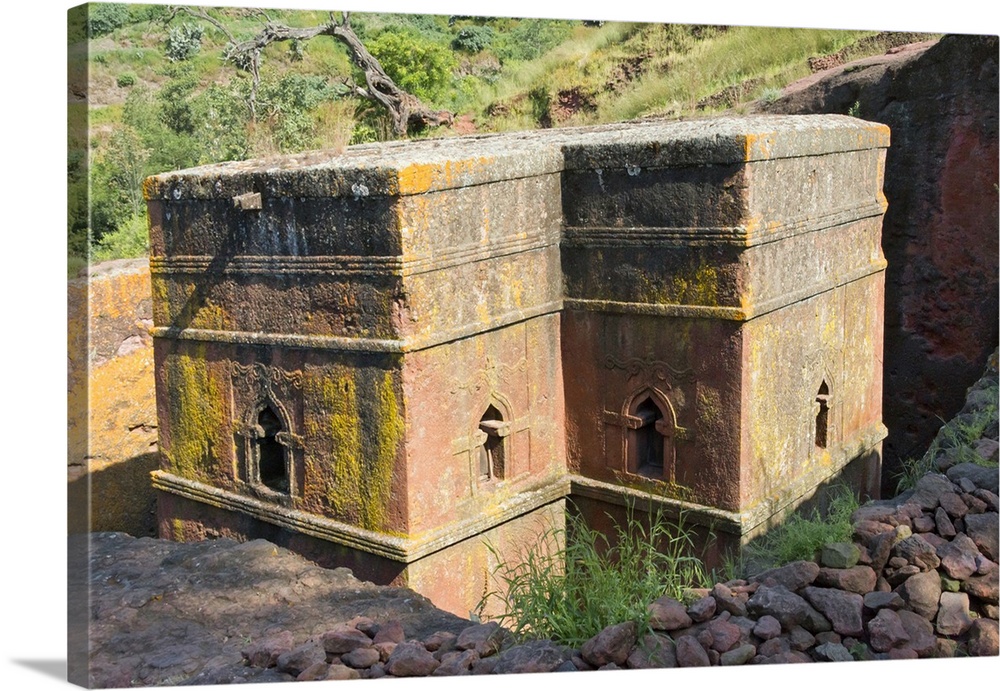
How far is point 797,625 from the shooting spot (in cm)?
538

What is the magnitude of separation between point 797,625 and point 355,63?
1208cm

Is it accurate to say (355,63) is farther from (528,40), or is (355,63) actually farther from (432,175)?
(432,175)

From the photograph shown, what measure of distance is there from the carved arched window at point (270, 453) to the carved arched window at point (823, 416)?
3.45 meters

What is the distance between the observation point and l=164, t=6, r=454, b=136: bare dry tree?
49.4ft

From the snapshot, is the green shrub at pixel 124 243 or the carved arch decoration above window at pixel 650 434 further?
the green shrub at pixel 124 243

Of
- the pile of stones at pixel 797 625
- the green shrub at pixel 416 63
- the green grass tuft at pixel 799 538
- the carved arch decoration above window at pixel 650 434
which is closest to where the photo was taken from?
the pile of stones at pixel 797 625

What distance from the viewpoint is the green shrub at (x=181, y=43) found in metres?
16.6

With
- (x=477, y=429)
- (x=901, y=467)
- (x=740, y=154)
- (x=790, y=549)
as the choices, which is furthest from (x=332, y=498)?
(x=901, y=467)

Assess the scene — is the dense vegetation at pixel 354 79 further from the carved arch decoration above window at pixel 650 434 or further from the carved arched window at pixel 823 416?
the carved arch decoration above window at pixel 650 434

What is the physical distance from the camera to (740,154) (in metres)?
6.33

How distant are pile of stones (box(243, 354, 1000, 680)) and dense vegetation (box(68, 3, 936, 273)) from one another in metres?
7.73

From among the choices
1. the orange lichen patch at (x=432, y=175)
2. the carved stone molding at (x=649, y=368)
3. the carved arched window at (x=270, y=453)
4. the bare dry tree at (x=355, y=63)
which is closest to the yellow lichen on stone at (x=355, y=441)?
the carved arched window at (x=270, y=453)

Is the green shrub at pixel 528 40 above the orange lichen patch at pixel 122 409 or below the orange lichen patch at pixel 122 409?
above

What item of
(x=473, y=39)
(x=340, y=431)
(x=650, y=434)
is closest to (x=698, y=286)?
(x=650, y=434)
